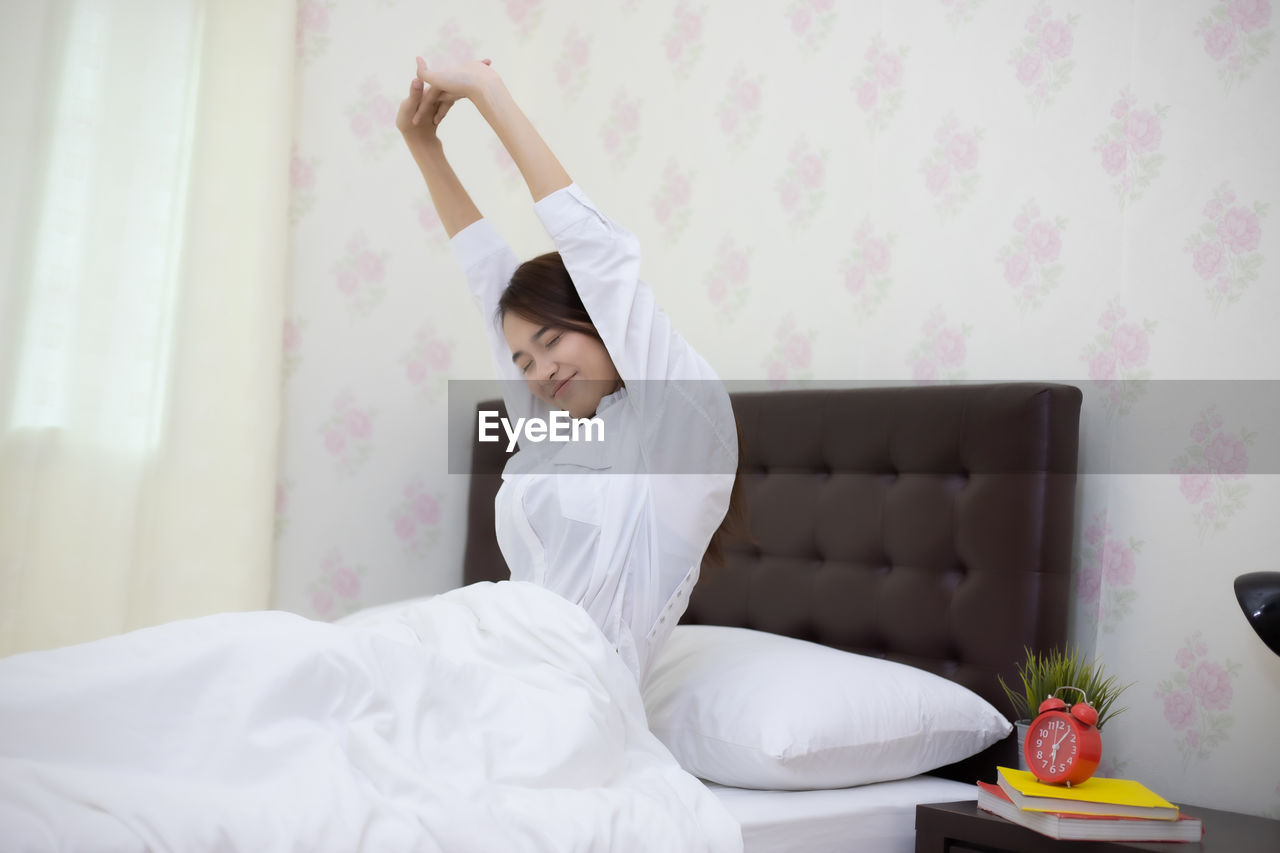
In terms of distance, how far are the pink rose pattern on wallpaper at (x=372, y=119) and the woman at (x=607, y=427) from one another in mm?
1085

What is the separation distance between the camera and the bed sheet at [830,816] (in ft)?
4.51

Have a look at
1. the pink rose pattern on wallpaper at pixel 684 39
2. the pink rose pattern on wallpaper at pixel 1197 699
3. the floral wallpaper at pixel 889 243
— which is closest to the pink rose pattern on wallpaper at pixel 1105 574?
the floral wallpaper at pixel 889 243

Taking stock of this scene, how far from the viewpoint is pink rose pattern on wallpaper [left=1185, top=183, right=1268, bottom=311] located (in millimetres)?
1635

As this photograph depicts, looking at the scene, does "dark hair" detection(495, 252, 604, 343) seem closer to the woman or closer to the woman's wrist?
the woman

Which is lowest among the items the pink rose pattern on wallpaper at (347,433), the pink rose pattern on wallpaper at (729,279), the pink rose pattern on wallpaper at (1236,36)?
the pink rose pattern on wallpaper at (347,433)

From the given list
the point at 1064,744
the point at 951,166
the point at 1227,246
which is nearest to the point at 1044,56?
the point at 951,166

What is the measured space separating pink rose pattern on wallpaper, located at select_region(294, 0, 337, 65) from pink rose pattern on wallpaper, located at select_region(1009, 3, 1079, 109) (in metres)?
1.72

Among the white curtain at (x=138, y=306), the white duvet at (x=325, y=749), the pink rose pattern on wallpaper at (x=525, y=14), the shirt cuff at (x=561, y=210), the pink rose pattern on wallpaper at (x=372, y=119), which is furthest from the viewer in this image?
the pink rose pattern on wallpaper at (x=525, y=14)

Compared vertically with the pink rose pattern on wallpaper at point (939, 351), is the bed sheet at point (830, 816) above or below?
below

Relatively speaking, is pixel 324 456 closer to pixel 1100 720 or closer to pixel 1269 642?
pixel 1100 720

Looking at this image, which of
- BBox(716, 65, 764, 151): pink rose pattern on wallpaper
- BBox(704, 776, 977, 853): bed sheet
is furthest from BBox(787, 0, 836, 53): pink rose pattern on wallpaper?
BBox(704, 776, 977, 853): bed sheet

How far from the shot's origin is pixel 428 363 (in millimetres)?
2773

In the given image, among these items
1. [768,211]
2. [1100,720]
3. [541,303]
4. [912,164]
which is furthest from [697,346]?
[1100,720]

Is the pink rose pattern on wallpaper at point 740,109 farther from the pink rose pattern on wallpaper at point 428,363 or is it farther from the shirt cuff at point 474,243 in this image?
the pink rose pattern on wallpaper at point 428,363
